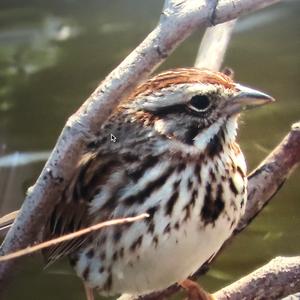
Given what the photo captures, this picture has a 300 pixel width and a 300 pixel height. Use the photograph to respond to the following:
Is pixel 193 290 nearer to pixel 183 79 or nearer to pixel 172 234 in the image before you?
pixel 172 234

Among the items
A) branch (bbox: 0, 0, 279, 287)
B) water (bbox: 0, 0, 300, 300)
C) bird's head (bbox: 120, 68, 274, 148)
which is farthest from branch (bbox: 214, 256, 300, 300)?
water (bbox: 0, 0, 300, 300)

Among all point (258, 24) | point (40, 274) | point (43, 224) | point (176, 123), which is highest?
point (258, 24)

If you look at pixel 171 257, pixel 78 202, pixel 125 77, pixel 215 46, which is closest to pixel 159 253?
pixel 171 257

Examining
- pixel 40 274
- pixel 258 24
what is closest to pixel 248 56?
pixel 258 24

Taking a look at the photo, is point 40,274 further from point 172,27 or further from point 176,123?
point 172,27

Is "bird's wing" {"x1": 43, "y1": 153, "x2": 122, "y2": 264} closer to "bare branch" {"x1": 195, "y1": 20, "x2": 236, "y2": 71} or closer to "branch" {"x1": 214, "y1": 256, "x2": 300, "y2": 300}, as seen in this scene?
"branch" {"x1": 214, "y1": 256, "x2": 300, "y2": 300}

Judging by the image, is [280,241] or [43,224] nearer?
[43,224]
